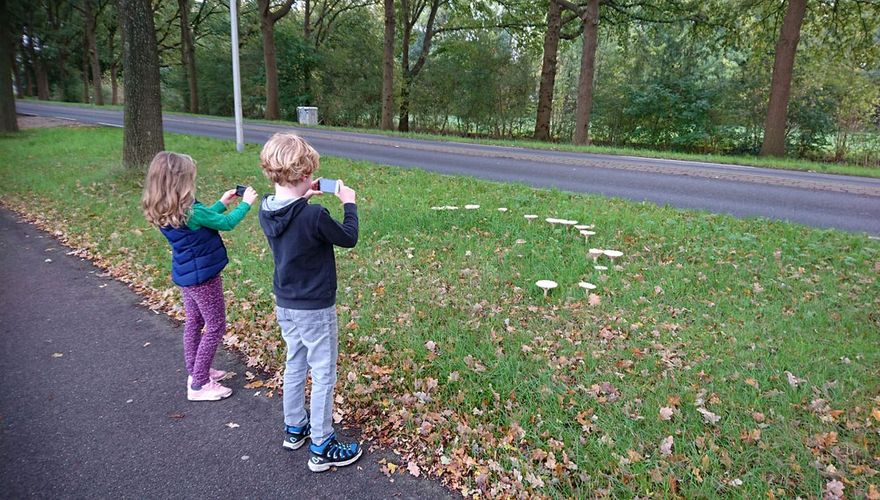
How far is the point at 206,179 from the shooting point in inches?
467

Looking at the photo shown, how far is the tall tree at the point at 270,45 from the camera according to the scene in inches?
1075

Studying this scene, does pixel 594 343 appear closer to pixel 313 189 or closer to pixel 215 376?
pixel 313 189

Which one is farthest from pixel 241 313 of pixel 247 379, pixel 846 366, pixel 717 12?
pixel 717 12

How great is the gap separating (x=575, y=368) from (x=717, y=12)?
71.3ft

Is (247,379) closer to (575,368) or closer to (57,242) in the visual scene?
(575,368)

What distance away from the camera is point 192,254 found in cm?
370

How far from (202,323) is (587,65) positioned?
19265mm

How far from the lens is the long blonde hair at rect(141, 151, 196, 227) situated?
3498 mm

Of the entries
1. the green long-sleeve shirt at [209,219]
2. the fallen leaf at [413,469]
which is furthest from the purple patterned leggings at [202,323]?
the fallen leaf at [413,469]

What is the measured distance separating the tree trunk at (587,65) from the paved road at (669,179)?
445 cm

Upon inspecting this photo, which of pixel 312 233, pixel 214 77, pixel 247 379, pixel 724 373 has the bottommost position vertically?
pixel 247 379

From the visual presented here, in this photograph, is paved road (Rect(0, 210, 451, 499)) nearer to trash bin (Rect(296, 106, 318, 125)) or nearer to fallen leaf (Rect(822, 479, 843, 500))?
fallen leaf (Rect(822, 479, 843, 500))

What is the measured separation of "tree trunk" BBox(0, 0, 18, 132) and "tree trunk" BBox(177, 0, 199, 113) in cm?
1499

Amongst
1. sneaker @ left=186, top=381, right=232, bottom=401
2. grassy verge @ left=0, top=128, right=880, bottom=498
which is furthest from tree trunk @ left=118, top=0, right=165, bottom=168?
sneaker @ left=186, top=381, right=232, bottom=401
